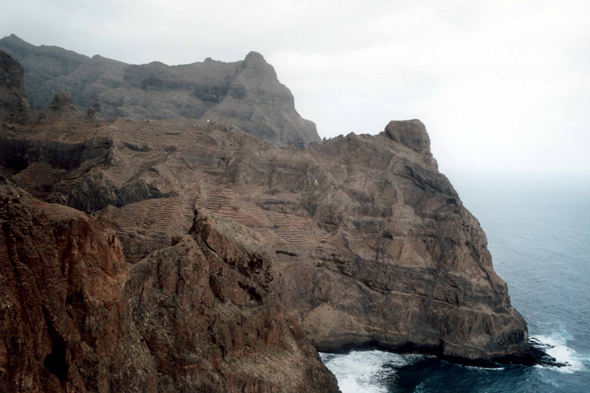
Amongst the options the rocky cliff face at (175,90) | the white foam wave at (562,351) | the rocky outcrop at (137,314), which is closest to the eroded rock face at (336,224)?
the white foam wave at (562,351)

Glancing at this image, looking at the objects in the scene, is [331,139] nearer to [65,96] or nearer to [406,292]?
[406,292]

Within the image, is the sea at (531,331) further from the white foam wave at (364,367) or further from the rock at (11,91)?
the rock at (11,91)

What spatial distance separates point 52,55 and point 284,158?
57.0m

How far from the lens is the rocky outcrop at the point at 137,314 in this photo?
1000 cm

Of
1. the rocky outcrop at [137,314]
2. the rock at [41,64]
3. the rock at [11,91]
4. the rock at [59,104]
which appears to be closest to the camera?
the rocky outcrop at [137,314]

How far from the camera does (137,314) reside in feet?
49.4

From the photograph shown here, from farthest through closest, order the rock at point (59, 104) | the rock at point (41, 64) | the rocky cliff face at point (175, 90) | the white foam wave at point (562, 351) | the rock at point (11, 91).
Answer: the rock at point (41, 64), the rocky cliff face at point (175, 90), the rock at point (59, 104), the rock at point (11, 91), the white foam wave at point (562, 351)

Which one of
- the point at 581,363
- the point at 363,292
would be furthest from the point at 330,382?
the point at 581,363

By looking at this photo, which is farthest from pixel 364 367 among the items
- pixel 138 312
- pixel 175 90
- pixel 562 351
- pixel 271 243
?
pixel 175 90

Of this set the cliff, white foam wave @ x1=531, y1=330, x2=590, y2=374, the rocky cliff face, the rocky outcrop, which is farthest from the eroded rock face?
the rocky cliff face

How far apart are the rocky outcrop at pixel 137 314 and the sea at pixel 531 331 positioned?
8847mm

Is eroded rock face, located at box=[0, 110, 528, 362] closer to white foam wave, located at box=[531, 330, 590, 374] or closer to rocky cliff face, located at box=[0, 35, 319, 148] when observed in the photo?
white foam wave, located at box=[531, 330, 590, 374]

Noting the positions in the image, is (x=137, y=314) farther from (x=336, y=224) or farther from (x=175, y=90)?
(x=175, y=90)

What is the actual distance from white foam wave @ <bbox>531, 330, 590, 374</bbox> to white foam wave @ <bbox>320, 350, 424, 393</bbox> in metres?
10.6
